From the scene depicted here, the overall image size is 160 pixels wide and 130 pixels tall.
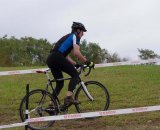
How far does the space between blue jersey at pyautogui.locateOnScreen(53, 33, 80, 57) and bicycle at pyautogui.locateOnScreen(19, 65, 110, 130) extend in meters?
0.50

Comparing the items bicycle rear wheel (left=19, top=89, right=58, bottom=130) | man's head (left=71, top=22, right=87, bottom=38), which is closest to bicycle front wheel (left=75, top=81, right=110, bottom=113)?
bicycle rear wheel (left=19, top=89, right=58, bottom=130)

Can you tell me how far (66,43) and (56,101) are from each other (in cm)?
115

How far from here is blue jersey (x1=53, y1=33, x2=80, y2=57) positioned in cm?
928

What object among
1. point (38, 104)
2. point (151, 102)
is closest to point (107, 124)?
point (38, 104)

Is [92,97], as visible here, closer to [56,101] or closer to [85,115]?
[56,101]

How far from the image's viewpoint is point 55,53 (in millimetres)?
9367

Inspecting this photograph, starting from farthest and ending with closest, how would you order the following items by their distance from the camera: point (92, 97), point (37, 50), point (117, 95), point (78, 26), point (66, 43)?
point (37, 50), point (117, 95), point (92, 97), point (78, 26), point (66, 43)

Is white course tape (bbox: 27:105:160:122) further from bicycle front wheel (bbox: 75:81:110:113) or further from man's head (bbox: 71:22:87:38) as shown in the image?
man's head (bbox: 71:22:87:38)

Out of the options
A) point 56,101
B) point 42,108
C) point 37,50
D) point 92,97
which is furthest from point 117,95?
point 37,50

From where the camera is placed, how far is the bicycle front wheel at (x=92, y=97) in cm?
980

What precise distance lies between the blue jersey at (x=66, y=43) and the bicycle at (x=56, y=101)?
0.50 m

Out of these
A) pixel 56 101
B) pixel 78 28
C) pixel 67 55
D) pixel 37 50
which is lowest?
pixel 56 101

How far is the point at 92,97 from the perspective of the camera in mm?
9953

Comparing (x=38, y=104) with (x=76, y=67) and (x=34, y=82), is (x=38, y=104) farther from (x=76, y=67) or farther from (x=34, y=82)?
(x=34, y=82)
